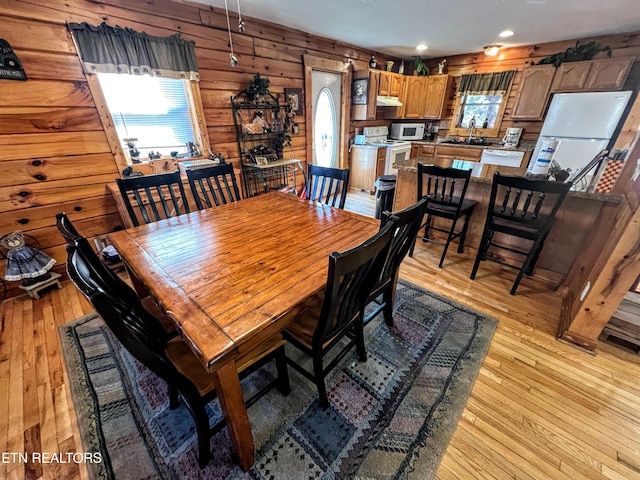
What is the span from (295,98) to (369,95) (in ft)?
4.92

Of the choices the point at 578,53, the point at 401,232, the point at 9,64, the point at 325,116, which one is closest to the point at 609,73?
the point at 578,53

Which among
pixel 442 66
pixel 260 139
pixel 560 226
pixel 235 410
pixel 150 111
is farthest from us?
pixel 442 66

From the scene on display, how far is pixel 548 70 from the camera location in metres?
3.79

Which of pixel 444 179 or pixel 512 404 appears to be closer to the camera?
pixel 512 404

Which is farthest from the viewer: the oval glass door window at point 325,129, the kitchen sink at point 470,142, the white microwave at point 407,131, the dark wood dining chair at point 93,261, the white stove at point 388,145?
the white microwave at point 407,131

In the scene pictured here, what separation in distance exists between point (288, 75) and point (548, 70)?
380 centimetres

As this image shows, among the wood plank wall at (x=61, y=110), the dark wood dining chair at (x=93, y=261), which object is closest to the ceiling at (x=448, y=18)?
the wood plank wall at (x=61, y=110)

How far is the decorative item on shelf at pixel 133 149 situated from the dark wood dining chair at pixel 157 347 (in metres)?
1.87

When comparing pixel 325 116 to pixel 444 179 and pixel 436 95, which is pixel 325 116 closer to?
pixel 436 95

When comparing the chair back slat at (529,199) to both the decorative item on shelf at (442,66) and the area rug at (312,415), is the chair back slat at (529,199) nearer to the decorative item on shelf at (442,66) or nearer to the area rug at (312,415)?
the area rug at (312,415)

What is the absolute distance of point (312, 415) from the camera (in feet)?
4.45

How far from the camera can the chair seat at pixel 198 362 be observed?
105 cm

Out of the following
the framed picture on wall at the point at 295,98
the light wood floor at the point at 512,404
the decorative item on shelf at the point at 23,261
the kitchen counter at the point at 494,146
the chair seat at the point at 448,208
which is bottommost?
the light wood floor at the point at 512,404

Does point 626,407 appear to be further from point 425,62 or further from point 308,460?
point 425,62
